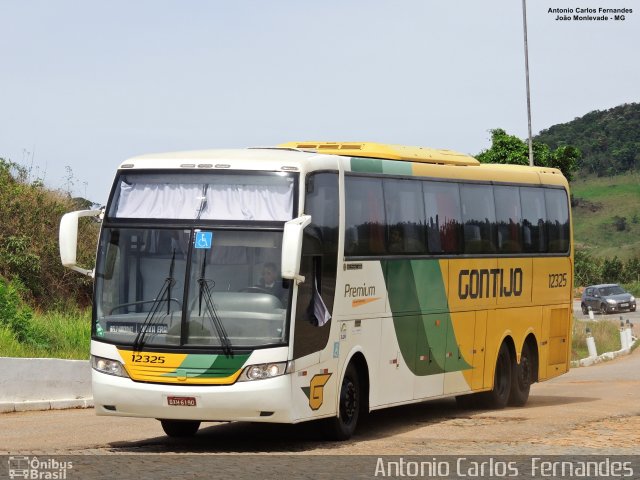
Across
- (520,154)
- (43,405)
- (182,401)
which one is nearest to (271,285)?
(182,401)

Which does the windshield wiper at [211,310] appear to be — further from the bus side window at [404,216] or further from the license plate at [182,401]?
the bus side window at [404,216]

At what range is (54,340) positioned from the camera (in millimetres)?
25281

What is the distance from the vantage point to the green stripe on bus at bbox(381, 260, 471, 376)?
17.8 metres

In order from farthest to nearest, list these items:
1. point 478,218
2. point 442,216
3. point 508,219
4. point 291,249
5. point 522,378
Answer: point 522,378, point 508,219, point 478,218, point 442,216, point 291,249

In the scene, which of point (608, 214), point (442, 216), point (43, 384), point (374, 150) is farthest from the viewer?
point (608, 214)

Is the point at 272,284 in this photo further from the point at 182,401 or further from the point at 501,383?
the point at 501,383

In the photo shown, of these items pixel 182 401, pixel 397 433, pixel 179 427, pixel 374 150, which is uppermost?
pixel 374 150

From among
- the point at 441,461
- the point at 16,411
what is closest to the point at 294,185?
the point at 441,461

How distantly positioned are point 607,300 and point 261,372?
2039 inches

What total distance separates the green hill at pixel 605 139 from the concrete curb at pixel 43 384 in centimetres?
11565

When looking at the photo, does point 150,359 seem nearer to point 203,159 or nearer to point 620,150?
point 203,159

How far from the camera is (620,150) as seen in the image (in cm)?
13562

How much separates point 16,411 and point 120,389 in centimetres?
643

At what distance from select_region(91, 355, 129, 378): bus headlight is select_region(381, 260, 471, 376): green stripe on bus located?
4101mm
